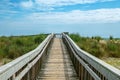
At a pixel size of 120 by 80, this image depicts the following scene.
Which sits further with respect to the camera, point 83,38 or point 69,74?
point 83,38

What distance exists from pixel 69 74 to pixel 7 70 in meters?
6.69

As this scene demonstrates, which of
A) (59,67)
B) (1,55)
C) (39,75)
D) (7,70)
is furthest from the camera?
(1,55)

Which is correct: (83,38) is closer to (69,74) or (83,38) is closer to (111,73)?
(69,74)

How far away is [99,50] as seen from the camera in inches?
1047

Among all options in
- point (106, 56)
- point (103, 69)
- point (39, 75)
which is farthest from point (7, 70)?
point (106, 56)

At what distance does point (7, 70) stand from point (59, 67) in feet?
28.6

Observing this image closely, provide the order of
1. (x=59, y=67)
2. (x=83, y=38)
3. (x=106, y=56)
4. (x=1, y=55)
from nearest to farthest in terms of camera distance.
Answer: (x=59, y=67) < (x=1, y=55) < (x=106, y=56) < (x=83, y=38)

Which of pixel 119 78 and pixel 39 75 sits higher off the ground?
pixel 119 78

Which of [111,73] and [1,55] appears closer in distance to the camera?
A: [111,73]

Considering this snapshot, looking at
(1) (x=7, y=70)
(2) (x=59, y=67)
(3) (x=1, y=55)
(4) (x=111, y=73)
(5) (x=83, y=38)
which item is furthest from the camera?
(5) (x=83, y=38)

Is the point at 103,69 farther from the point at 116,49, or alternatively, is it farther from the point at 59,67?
the point at 116,49

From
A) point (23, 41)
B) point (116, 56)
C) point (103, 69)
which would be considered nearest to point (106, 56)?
point (116, 56)

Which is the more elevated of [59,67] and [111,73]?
[111,73]

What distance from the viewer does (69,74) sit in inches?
484
